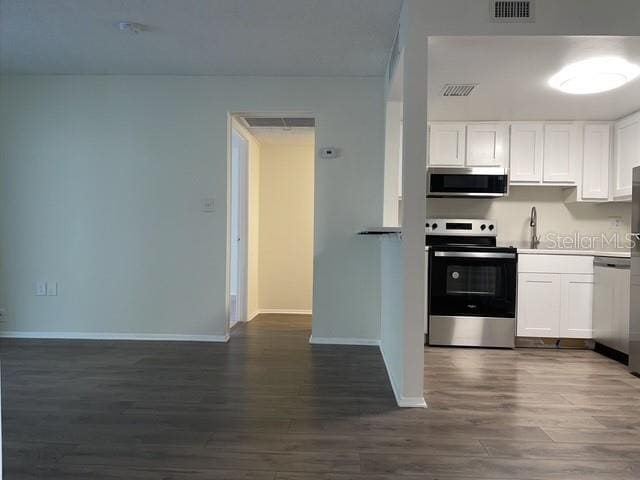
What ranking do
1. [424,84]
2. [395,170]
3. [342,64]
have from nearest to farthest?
[424,84], [342,64], [395,170]

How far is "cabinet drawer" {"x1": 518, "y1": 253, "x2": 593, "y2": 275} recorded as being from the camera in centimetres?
394

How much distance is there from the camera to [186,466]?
182cm

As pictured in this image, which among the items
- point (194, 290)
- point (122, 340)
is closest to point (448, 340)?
point (194, 290)

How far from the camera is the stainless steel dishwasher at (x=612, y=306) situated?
11.5 ft

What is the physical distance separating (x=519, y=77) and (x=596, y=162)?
168cm

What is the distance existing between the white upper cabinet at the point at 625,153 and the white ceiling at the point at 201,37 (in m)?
2.32

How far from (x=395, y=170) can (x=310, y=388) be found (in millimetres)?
2025

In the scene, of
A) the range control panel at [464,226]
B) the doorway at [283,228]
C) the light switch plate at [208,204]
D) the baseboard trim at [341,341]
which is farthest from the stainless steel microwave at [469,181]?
the light switch plate at [208,204]

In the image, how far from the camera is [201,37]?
3150mm

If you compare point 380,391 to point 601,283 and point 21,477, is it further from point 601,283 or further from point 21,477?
point 601,283

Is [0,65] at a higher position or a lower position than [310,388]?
higher

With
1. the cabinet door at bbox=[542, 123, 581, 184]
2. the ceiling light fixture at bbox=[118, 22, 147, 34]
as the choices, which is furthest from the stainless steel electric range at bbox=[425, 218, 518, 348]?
the ceiling light fixture at bbox=[118, 22, 147, 34]

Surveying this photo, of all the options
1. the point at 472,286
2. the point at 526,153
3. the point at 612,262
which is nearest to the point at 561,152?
the point at 526,153

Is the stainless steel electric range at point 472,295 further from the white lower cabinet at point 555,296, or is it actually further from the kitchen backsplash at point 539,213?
the kitchen backsplash at point 539,213
